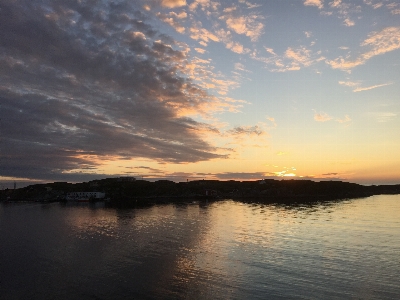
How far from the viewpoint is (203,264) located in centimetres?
3969

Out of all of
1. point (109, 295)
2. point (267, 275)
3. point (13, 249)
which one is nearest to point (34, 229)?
point (13, 249)

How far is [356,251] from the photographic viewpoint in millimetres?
46375

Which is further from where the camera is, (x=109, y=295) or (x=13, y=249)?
(x=13, y=249)

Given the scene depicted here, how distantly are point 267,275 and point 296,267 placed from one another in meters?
5.63

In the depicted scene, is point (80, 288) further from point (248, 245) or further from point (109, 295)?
point (248, 245)

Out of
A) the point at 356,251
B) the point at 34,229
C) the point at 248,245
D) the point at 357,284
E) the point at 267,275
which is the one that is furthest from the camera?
the point at 34,229

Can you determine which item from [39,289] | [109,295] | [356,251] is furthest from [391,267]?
[39,289]

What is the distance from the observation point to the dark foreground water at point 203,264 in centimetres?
3025

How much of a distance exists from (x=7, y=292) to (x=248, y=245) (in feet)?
122

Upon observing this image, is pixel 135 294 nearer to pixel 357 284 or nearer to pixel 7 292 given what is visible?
pixel 7 292

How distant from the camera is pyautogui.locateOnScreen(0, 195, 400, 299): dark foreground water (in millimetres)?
30250

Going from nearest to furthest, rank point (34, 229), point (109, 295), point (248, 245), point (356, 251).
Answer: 1. point (109, 295)
2. point (356, 251)
3. point (248, 245)
4. point (34, 229)

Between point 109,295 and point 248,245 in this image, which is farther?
point 248,245

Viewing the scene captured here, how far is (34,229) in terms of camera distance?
75.0 meters
